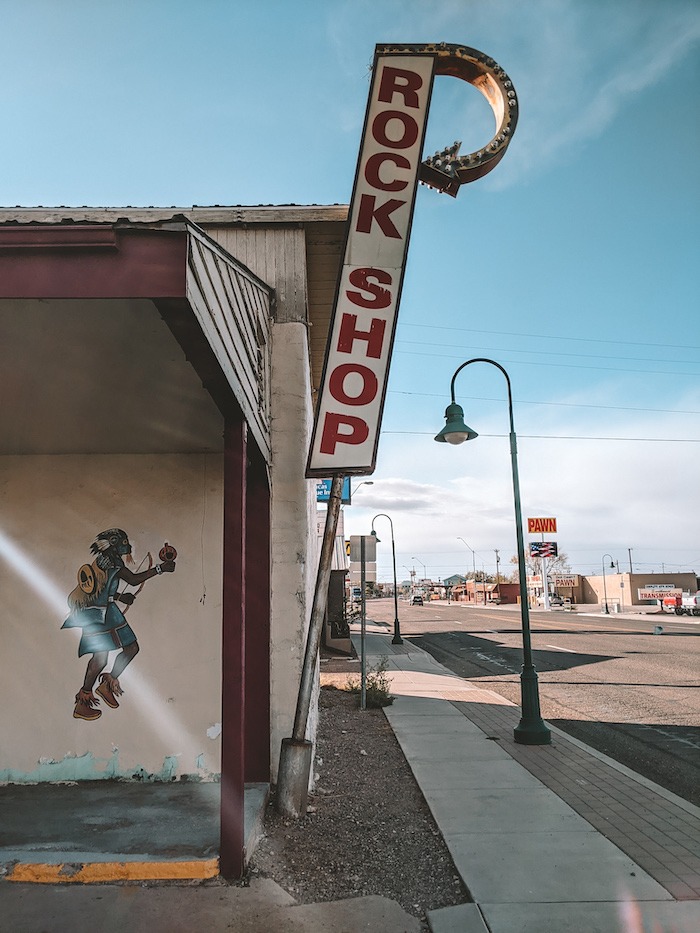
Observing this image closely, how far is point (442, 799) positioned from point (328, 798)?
107 cm

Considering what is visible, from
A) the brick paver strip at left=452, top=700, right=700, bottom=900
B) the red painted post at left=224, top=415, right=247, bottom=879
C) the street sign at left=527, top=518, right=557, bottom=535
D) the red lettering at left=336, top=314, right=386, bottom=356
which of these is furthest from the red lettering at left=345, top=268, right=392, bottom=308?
the street sign at left=527, top=518, right=557, bottom=535

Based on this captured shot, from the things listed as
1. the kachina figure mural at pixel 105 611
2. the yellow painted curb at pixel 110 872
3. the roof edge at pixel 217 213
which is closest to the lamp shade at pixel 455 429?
the roof edge at pixel 217 213

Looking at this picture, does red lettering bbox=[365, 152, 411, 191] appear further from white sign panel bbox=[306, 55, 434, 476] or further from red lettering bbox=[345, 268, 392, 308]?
red lettering bbox=[345, 268, 392, 308]

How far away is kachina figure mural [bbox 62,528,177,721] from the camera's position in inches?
242

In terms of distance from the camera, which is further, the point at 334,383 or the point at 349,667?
the point at 349,667

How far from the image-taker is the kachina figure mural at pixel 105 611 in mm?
6152

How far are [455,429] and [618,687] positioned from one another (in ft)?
25.9

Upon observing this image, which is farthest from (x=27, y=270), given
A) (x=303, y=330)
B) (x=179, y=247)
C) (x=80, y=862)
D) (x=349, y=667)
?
(x=349, y=667)

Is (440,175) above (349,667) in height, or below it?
above

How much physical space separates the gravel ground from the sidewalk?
16cm

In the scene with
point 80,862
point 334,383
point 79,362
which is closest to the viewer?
point 79,362

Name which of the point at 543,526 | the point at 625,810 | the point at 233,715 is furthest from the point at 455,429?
the point at 543,526

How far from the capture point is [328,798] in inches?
243

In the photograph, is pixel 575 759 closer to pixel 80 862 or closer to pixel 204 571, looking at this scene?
pixel 204 571
